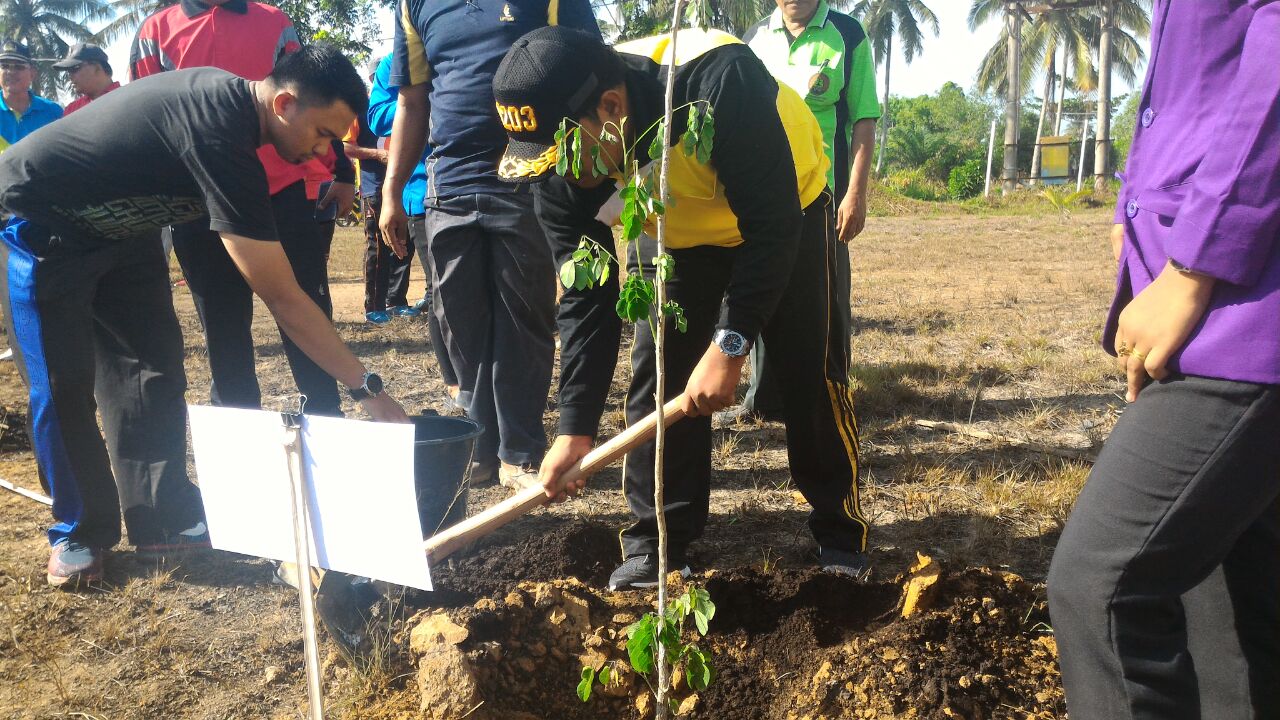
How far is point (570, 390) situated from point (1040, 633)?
4.42 ft

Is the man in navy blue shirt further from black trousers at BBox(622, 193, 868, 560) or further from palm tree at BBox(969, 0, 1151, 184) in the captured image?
palm tree at BBox(969, 0, 1151, 184)

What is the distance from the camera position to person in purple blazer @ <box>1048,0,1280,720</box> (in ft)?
4.08

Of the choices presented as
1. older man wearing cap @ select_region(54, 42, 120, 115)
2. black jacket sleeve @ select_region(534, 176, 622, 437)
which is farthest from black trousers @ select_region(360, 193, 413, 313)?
black jacket sleeve @ select_region(534, 176, 622, 437)

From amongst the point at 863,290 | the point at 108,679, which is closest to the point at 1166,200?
the point at 108,679

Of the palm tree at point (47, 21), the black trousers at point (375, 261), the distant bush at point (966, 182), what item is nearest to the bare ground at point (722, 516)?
the black trousers at point (375, 261)

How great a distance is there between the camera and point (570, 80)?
199cm

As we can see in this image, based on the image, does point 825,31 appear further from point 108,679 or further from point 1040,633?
point 108,679

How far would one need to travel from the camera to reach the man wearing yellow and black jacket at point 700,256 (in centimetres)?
206

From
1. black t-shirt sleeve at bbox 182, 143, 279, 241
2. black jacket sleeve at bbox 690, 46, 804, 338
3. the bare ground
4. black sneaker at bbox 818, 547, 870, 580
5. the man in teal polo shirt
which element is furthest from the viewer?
the man in teal polo shirt

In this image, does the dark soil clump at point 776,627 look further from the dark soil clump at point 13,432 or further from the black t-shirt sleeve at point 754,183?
the dark soil clump at point 13,432

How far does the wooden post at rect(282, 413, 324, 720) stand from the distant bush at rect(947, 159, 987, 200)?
33236mm

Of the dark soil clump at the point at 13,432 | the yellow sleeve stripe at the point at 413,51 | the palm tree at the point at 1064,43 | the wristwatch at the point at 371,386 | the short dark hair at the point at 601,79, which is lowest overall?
the dark soil clump at the point at 13,432

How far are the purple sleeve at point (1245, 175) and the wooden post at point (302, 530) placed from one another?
157 cm

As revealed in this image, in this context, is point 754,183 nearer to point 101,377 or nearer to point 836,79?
point 836,79
